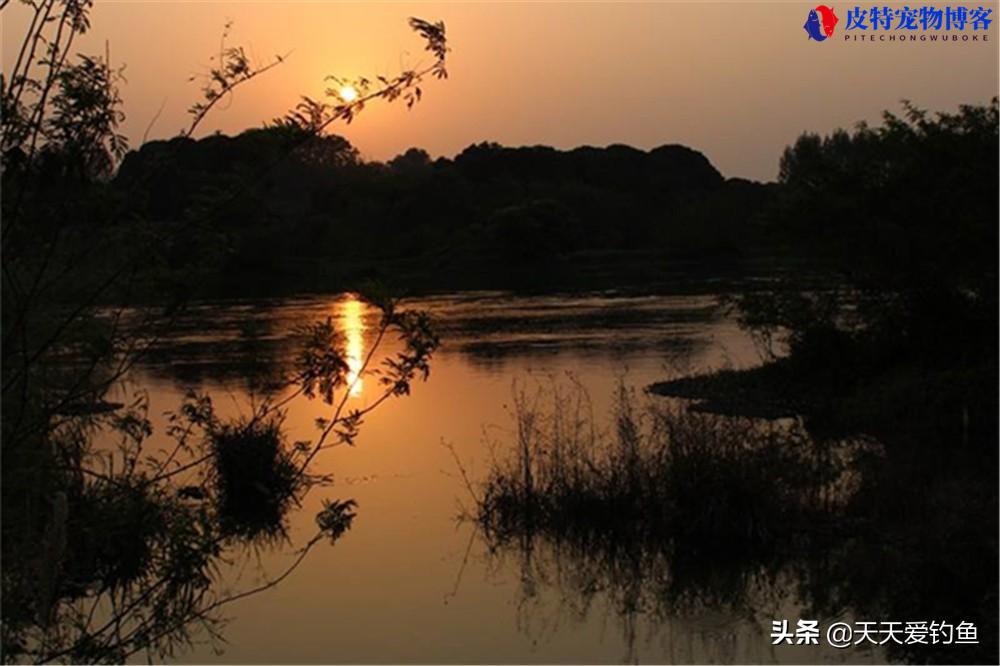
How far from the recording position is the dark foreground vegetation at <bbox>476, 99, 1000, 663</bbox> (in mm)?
12094

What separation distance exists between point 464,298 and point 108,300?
54.9m

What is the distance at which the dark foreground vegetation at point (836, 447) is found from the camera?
1209 centimetres

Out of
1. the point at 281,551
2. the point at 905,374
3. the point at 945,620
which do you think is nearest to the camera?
the point at 945,620

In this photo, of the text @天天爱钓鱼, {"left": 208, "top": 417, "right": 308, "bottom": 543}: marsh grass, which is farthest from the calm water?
{"left": 208, "top": 417, "right": 308, "bottom": 543}: marsh grass

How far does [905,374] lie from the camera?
22.3 meters

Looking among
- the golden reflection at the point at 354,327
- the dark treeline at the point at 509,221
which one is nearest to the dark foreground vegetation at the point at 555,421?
the golden reflection at the point at 354,327

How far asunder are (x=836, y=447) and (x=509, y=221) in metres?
77.3

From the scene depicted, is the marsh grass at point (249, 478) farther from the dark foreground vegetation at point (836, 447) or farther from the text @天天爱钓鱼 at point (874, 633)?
the text @天天爱钓鱼 at point (874, 633)

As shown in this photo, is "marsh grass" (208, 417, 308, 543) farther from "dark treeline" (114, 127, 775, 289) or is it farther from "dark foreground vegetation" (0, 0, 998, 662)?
"dark treeline" (114, 127, 775, 289)

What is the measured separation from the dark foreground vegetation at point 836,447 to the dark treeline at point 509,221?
127 feet

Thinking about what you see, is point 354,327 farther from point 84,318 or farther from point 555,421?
point 84,318

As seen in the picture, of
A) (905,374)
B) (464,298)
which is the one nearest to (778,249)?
(905,374)

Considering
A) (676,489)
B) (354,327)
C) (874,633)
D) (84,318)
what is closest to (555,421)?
(676,489)

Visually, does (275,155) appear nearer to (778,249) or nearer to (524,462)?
(524,462)
